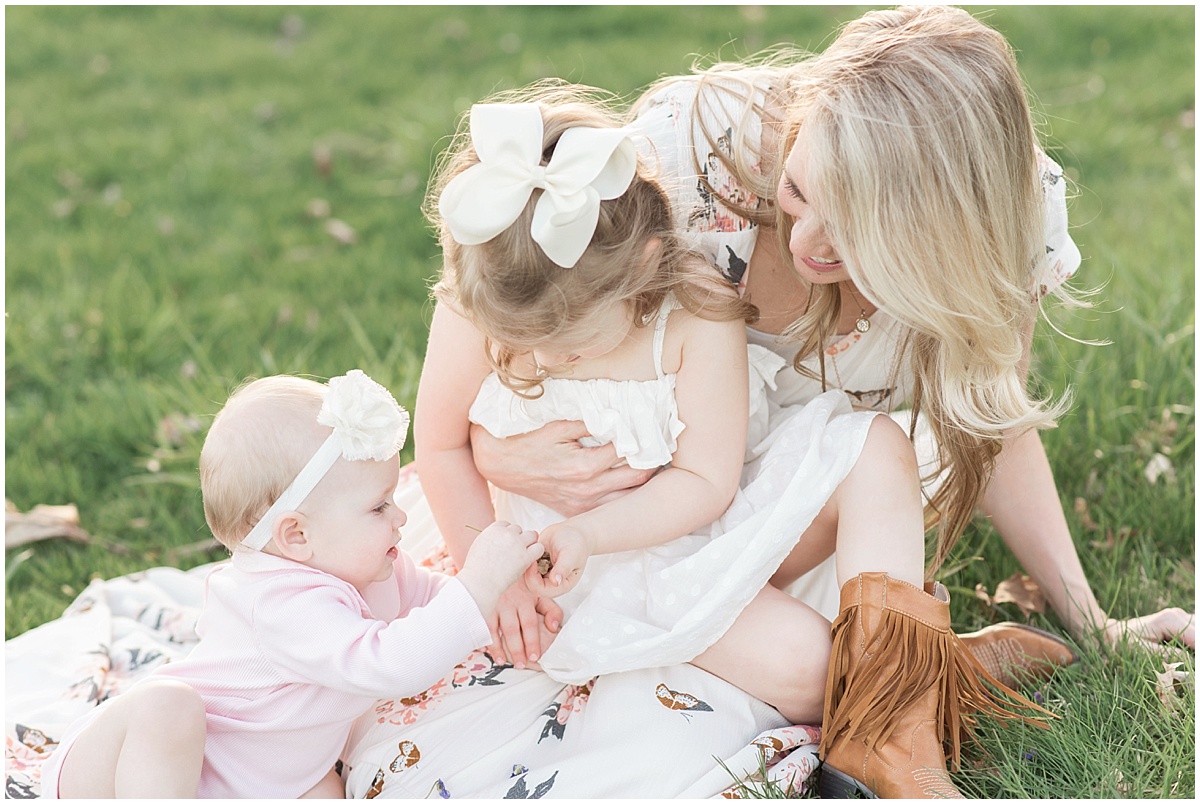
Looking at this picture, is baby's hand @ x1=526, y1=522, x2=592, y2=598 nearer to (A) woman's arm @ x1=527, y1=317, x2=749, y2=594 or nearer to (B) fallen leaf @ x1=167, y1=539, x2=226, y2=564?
(A) woman's arm @ x1=527, y1=317, x2=749, y2=594

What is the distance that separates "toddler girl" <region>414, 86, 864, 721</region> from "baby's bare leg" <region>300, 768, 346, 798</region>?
13.8 inches

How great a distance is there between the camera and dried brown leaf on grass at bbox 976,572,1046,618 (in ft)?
7.88

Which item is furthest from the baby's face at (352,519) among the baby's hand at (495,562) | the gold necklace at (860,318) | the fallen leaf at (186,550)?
the fallen leaf at (186,550)

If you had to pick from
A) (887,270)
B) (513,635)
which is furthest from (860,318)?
(513,635)

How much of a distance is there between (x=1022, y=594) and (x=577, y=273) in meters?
1.24

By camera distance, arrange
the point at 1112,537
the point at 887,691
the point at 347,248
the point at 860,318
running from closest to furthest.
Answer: the point at 887,691 → the point at 860,318 → the point at 1112,537 → the point at 347,248

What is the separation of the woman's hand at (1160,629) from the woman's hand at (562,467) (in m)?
0.91

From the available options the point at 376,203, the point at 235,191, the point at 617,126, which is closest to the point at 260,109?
the point at 235,191

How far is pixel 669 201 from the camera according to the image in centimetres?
193

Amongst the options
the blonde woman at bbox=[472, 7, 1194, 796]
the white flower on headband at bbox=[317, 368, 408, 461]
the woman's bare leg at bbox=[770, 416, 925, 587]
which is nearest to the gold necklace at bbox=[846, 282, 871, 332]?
the blonde woman at bbox=[472, 7, 1194, 796]

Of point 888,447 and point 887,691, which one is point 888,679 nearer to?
point 887,691

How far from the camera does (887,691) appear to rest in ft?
6.06

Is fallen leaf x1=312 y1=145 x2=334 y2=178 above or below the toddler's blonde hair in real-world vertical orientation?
below

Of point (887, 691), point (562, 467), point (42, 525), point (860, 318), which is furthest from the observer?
point (42, 525)
